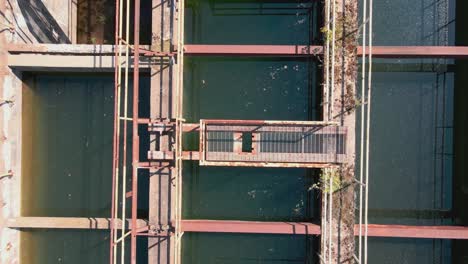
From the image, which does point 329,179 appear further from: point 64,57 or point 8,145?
point 8,145

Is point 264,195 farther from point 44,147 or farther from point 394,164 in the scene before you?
point 44,147

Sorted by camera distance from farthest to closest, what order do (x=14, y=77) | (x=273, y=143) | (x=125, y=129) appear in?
(x=14, y=77) → (x=273, y=143) → (x=125, y=129)

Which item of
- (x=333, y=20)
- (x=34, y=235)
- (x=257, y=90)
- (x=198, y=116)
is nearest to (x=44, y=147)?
(x=34, y=235)

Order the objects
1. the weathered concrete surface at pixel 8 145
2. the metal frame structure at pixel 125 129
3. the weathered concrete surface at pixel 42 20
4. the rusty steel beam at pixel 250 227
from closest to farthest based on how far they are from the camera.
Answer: the metal frame structure at pixel 125 129 < the rusty steel beam at pixel 250 227 < the weathered concrete surface at pixel 8 145 < the weathered concrete surface at pixel 42 20

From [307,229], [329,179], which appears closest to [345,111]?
[329,179]

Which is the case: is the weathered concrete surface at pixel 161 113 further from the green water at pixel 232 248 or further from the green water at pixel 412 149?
the green water at pixel 412 149

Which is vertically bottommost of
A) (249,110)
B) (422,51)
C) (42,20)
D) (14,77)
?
(249,110)

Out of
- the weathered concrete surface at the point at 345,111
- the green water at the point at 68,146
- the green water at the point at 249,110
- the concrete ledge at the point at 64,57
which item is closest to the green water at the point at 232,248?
the green water at the point at 249,110
